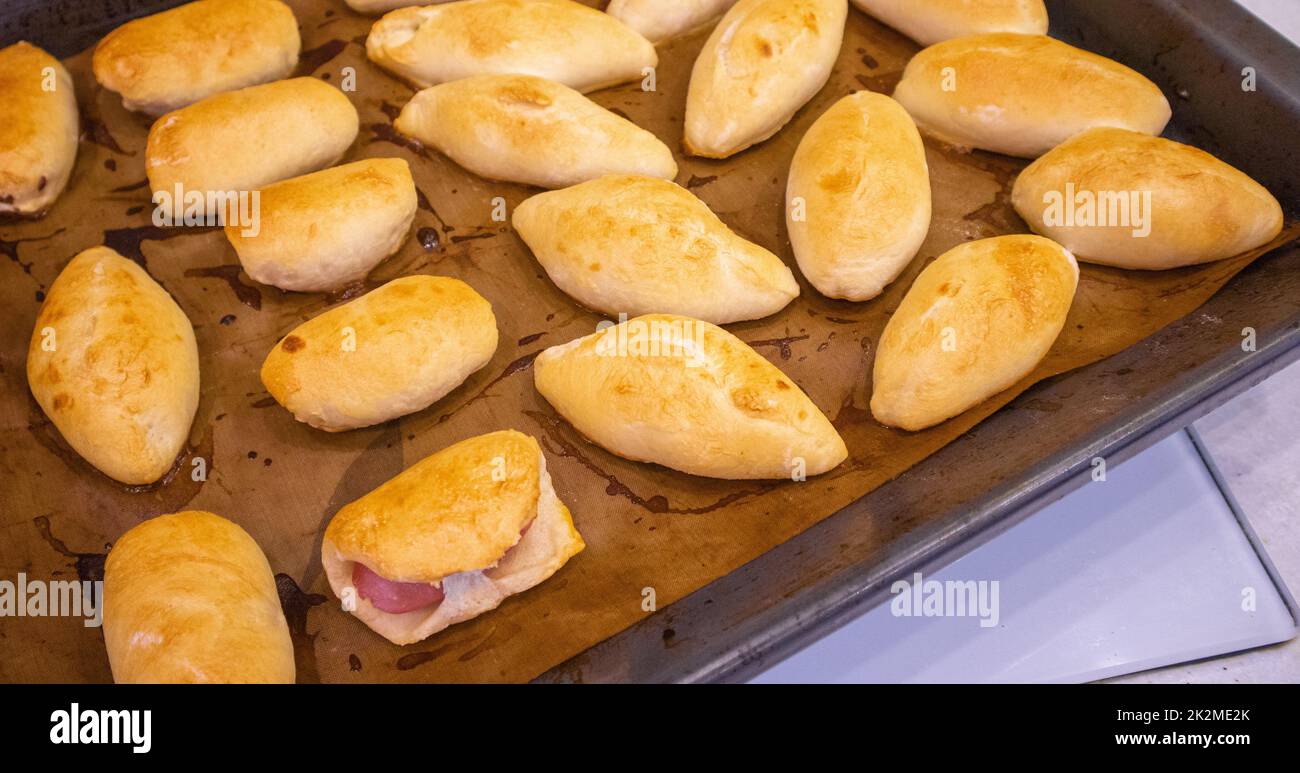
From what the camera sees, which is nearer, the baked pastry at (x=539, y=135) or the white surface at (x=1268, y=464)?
the white surface at (x=1268, y=464)

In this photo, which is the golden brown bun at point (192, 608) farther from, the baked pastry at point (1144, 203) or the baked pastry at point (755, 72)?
the baked pastry at point (1144, 203)

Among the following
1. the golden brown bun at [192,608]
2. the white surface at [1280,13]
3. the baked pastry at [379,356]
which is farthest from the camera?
the white surface at [1280,13]

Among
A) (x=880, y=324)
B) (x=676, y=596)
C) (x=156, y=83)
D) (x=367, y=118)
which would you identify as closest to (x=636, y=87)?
(x=367, y=118)

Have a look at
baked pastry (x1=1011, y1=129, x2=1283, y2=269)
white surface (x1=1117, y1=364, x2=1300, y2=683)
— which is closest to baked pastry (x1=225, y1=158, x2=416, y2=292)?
baked pastry (x1=1011, y1=129, x2=1283, y2=269)

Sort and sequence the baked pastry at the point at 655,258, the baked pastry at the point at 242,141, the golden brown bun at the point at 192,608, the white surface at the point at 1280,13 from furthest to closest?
the white surface at the point at 1280,13 → the baked pastry at the point at 242,141 → the baked pastry at the point at 655,258 → the golden brown bun at the point at 192,608

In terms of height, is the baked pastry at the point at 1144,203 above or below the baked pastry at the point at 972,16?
below

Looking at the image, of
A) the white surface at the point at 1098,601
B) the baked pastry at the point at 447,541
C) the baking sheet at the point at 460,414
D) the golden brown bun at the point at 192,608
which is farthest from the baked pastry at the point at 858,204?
the golden brown bun at the point at 192,608

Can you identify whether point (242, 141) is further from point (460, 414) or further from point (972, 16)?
point (972, 16)
